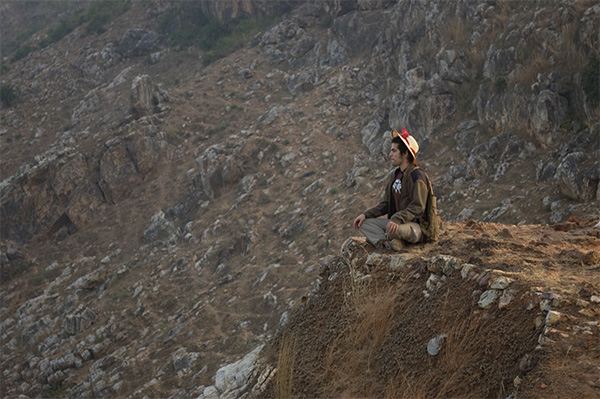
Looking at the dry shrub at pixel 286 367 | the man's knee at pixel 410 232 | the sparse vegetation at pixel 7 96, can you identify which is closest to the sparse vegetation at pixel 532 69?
the man's knee at pixel 410 232

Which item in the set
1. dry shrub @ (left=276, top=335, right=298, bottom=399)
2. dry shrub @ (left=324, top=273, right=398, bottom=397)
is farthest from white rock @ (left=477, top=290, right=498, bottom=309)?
dry shrub @ (left=276, top=335, right=298, bottom=399)

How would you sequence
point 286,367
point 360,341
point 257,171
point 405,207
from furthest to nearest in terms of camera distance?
point 257,171 < point 405,207 < point 286,367 < point 360,341

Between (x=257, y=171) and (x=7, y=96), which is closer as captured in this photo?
(x=257, y=171)

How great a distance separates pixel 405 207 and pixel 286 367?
1.83 metres

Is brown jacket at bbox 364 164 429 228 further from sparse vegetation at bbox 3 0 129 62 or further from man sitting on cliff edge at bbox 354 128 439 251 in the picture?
sparse vegetation at bbox 3 0 129 62

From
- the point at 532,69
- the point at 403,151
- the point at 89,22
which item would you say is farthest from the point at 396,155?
the point at 89,22

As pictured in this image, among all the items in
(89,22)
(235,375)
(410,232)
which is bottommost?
(235,375)

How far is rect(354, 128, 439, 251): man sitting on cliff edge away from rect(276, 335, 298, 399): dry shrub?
1.24 metres

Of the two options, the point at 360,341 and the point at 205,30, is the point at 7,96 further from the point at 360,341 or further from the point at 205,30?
the point at 360,341

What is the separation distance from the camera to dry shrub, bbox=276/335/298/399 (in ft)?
14.3

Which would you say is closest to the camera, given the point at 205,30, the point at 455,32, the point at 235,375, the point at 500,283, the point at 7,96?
the point at 500,283

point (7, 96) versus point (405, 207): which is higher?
point (7, 96)

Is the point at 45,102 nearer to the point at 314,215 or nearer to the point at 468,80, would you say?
A: the point at 314,215

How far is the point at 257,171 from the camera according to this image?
16.7 meters
